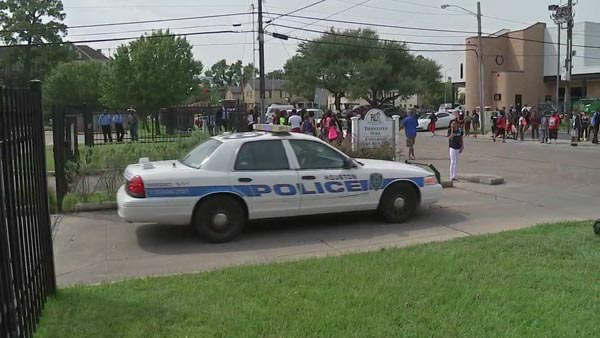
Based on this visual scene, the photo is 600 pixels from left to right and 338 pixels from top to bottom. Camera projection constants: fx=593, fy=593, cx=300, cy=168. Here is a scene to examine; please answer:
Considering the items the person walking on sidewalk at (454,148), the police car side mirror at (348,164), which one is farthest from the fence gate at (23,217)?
the person walking on sidewalk at (454,148)

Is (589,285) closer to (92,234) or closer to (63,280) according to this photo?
(63,280)

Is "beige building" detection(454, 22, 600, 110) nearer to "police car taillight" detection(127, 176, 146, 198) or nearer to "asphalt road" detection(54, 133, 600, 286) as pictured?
"asphalt road" detection(54, 133, 600, 286)

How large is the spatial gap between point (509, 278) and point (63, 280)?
4.42m

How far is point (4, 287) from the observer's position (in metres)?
3.47

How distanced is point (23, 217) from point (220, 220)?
11.7ft

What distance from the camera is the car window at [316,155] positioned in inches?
323

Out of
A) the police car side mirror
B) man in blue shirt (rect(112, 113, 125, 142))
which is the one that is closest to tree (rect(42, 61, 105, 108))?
man in blue shirt (rect(112, 113, 125, 142))

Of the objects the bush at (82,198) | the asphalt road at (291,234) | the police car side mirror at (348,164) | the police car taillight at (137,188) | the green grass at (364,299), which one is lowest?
the asphalt road at (291,234)

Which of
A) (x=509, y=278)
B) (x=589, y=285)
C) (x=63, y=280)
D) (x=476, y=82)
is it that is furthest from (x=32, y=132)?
(x=476, y=82)

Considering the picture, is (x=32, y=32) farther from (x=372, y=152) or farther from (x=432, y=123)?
(x=372, y=152)

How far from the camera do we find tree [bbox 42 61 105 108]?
5772 cm

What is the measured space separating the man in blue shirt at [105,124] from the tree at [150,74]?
1970 cm

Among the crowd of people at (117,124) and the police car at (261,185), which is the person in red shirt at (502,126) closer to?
the crowd of people at (117,124)

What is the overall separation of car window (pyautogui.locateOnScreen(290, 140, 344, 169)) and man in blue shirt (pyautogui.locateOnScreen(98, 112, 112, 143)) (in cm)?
1256
